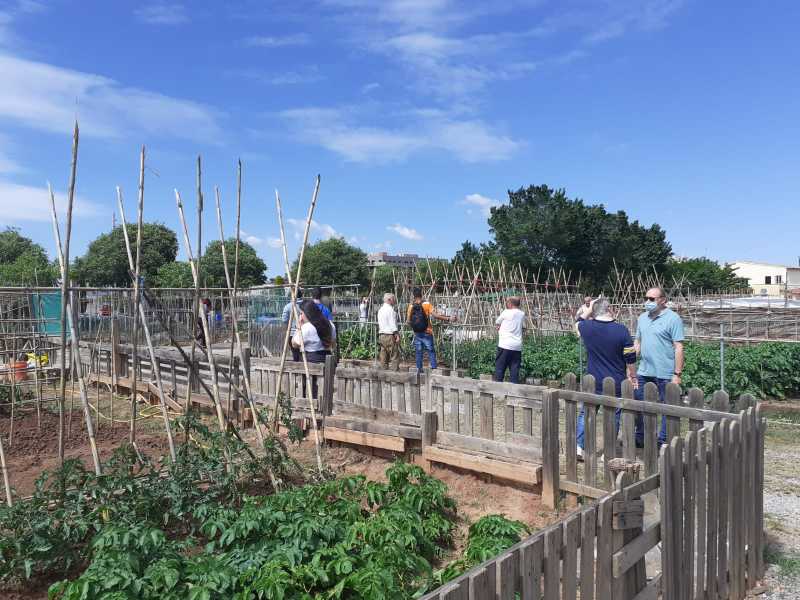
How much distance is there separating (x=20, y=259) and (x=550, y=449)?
139 feet

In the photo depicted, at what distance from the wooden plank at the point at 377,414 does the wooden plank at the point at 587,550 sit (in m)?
3.69

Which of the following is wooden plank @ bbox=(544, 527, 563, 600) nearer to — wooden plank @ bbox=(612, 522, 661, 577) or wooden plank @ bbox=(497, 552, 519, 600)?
wooden plank @ bbox=(497, 552, 519, 600)

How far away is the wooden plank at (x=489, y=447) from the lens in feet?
16.9

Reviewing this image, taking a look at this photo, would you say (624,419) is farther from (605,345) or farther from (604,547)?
(604,547)

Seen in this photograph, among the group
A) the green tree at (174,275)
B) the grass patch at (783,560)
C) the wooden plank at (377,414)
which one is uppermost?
the green tree at (174,275)

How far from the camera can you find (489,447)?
544 cm

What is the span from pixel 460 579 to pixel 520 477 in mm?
3333

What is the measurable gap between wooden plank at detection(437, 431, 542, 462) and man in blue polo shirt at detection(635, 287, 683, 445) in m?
1.32

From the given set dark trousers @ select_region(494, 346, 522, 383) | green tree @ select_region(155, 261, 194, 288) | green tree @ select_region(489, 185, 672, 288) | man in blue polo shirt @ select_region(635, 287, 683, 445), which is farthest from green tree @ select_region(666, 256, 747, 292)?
man in blue polo shirt @ select_region(635, 287, 683, 445)

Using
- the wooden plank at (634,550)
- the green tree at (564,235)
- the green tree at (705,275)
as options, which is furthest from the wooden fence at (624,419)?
the green tree at (705,275)

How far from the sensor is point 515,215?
4594 centimetres

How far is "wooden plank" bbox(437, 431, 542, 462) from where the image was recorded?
16.9 ft

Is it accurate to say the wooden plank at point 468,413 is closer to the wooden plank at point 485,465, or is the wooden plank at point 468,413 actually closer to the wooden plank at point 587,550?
the wooden plank at point 485,465

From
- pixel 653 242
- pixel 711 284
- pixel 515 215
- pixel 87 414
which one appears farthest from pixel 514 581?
pixel 711 284
